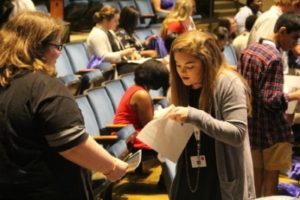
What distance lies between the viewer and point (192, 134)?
87.3 inches

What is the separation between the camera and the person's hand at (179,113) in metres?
2.06

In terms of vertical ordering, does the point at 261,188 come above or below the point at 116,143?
below

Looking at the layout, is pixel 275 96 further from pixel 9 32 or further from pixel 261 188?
pixel 9 32

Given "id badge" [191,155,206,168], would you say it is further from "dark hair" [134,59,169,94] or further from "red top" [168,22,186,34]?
"red top" [168,22,186,34]

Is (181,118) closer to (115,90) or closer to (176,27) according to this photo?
(115,90)

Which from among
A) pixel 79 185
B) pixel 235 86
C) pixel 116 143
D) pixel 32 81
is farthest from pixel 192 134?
pixel 116 143

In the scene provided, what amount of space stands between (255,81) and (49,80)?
4.66 ft

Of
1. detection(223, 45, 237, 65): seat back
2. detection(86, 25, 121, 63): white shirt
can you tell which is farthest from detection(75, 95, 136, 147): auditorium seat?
detection(223, 45, 237, 65): seat back

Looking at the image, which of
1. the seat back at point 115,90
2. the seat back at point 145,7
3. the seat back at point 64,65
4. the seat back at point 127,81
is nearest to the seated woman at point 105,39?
the seat back at point 64,65

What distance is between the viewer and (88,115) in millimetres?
3863

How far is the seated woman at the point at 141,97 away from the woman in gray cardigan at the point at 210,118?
166cm

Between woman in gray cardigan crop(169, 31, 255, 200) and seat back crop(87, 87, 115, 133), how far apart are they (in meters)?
1.72

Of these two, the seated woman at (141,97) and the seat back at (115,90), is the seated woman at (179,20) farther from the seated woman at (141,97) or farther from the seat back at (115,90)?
the seated woman at (141,97)

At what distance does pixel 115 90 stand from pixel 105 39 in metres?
1.27
